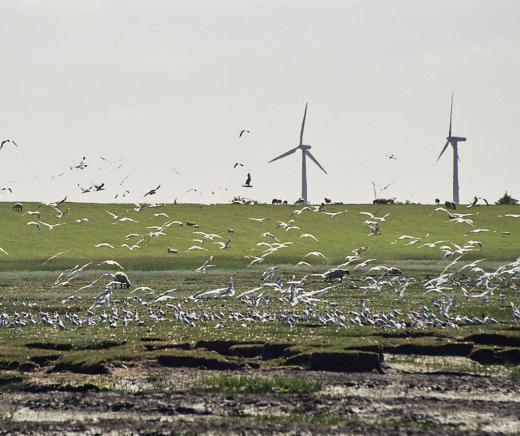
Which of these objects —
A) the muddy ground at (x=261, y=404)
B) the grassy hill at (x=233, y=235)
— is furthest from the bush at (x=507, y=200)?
the muddy ground at (x=261, y=404)

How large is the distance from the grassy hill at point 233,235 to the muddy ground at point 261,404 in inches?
2182

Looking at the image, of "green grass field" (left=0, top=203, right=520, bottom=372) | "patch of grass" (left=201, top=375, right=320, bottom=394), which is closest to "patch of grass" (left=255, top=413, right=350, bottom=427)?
"patch of grass" (left=201, top=375, right=320, bottom=394)

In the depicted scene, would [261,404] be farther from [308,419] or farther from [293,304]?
[293,304]

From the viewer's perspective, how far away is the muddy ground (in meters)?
27.0

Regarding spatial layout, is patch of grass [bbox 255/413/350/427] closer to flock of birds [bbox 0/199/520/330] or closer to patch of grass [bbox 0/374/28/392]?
patch of grass [bbox 0/374/28/392]

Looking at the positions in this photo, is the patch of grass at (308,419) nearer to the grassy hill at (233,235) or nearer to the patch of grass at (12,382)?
the patch of grass at (12,382)

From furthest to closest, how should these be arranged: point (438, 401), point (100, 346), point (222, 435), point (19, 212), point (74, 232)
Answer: point (19, 212), point (74, 232), point (100, 346), point (438, 401), point (222, 435)

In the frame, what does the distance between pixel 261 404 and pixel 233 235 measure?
8175 centimetres

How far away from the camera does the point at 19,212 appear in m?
122

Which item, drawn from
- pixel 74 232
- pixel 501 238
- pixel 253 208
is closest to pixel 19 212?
pixel 74 232

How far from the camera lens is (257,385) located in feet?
105

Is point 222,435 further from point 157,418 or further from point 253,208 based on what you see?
point 253,208

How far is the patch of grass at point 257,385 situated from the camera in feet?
103

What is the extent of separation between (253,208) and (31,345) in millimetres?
91164
